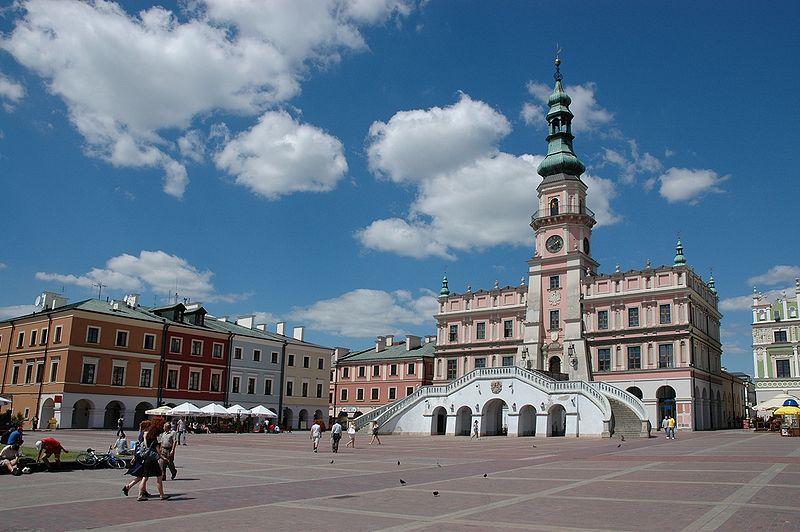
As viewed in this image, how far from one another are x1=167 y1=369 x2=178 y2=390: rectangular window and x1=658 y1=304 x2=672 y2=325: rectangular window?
44.8m

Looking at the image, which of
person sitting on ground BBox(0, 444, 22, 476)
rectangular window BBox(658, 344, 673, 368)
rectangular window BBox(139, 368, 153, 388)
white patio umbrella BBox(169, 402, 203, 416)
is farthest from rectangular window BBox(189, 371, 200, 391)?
person sitting on ground BBox(0, 444, 22, 476)

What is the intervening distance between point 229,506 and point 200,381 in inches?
2067

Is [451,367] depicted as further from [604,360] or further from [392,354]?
[604,360]

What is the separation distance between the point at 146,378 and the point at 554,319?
3920 cm

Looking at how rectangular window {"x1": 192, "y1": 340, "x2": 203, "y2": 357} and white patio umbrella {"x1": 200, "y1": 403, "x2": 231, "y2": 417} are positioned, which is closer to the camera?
white patio umbrella {"x1": 200, "y1": 403, "x2": 231, "y2": 417}

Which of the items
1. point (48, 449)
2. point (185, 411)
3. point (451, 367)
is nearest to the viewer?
point (48, 449)

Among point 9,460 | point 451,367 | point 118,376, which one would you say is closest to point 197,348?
point 118,376

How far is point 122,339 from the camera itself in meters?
58.2

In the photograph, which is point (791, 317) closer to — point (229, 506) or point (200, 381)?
point (200, 381)

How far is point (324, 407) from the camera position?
75812 millimetres

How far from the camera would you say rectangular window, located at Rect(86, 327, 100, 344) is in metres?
55.6

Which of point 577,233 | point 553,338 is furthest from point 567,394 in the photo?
point 577,233

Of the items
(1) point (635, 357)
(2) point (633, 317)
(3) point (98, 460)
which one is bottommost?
(3) point (98, 460)

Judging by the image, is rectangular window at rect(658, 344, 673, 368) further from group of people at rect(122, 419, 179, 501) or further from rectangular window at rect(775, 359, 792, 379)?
group of people at rect(122, 419, 179, 501)
